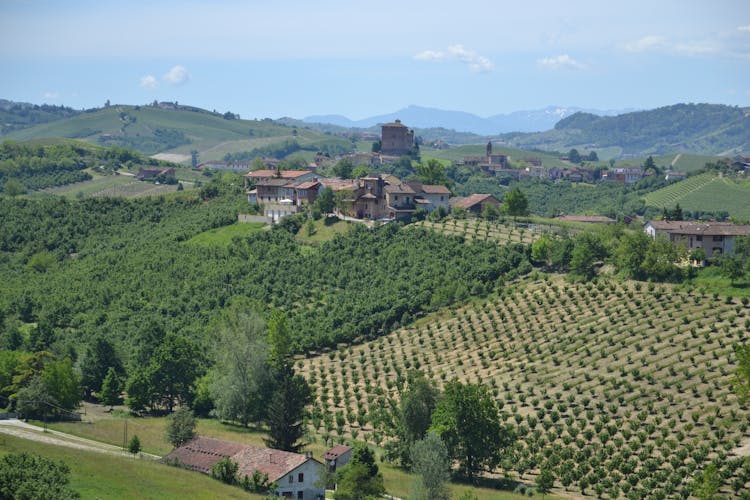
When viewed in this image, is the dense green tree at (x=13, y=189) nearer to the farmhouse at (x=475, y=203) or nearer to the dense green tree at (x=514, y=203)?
the farmhouse at (x=475, y=203)

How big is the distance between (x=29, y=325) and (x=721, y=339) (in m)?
60.5

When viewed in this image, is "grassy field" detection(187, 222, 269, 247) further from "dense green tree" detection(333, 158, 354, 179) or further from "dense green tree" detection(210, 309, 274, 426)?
"dense green tree" detection(210, 309, 274, 426)

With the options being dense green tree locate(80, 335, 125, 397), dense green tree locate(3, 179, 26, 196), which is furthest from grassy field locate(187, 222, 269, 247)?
dense green tree locate(3, 179, 26, 196)

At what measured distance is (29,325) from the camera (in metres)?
89.4

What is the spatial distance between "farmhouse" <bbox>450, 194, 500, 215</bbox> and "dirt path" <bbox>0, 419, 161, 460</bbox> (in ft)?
205

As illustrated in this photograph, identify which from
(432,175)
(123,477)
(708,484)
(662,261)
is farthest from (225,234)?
(708,484)

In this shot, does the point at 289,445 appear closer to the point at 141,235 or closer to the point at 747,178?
the point at 141,235

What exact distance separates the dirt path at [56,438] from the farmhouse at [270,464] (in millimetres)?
2926

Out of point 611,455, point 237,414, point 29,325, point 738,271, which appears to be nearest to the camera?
point 611,455

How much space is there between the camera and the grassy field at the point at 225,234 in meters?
105

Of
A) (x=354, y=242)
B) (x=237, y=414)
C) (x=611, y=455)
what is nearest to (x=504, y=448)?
(x=611, y=455)

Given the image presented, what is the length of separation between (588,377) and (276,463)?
24407 millimetres

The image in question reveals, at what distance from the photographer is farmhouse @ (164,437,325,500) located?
1847 inches

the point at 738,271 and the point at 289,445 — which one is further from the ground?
the point at 738,271
